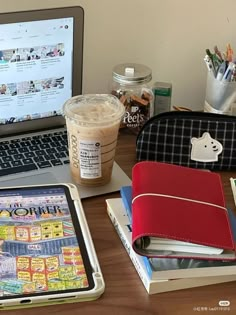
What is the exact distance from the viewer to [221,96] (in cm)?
121

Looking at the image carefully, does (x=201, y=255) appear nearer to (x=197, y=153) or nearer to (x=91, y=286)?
(x=91, y=286)

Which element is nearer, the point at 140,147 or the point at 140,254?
the point at 140,254

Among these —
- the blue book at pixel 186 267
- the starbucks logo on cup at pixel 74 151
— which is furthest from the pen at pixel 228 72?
the blue book at pixel 186 267

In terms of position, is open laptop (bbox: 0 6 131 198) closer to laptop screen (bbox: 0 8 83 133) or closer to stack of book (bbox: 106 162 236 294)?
laptop screen (bbox: 0 8 83 133)

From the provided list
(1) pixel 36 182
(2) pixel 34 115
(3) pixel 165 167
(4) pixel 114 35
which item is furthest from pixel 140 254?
(4) pixel 114 35

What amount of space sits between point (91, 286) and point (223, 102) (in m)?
0.54

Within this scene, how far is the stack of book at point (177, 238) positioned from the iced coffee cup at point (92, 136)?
125mm

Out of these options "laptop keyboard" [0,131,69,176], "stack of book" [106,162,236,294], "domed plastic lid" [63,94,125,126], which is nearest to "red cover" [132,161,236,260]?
"stack of book" [106,162,236,294]

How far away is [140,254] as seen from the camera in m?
0.82

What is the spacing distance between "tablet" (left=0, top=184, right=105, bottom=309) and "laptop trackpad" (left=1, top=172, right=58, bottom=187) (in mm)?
41

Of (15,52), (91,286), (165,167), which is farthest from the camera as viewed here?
(15,52)

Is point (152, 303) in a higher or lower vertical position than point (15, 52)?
lower

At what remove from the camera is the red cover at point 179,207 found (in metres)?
0.82

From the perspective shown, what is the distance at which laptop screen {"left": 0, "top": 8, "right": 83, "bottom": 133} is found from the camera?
1.05 metres
